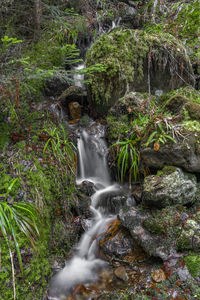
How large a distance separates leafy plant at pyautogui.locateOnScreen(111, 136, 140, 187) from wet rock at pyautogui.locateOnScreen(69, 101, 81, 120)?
1.74 meters

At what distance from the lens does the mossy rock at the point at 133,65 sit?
190 inches

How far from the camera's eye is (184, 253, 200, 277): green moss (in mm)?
2245

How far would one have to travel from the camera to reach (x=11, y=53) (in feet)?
11.6

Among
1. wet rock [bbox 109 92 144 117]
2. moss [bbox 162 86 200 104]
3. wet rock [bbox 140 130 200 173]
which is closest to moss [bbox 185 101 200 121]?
wet rock [bbox 140 130 200 173]

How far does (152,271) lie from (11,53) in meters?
4.13

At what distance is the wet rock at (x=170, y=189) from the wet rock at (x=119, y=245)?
2.04 feet

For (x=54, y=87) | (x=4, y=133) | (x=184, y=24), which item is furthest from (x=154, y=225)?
(x=184, y=24)

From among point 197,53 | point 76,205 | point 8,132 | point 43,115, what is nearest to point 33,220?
point 76,205

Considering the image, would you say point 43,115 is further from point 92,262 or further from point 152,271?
point 152,271

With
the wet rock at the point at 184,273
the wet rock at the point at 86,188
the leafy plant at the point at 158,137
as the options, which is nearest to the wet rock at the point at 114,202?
the wet rock at the point at 86,188

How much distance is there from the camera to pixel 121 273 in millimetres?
2584

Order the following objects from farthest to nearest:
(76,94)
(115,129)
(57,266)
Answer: (76,94) < (115,129) < (57,266)

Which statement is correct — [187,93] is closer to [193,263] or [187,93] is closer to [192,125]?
[192,125]

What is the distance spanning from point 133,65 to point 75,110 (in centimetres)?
187
